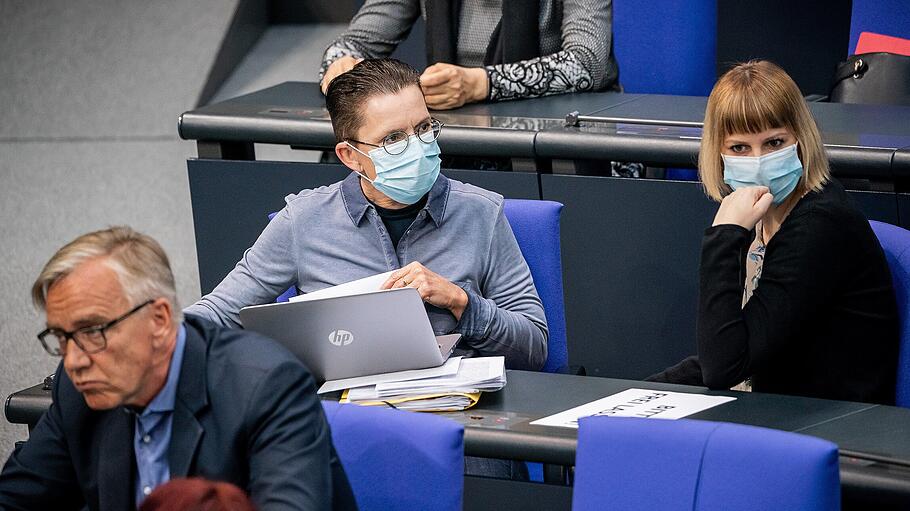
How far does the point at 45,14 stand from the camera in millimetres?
6770

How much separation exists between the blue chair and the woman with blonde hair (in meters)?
0.58

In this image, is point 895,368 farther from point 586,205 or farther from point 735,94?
point 586,205

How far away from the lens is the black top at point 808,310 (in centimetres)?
223

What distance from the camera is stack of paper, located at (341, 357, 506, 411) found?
212 cm

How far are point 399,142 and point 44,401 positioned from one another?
2.62 ft

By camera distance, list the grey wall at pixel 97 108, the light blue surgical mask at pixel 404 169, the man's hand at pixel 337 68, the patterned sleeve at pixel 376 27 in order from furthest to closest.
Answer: the grey wall at pixel 97 108
the patterned sleeve at pixel 376 27
the man's hand at pixel 337 68
the light blue surgical mask at pixel 404 169

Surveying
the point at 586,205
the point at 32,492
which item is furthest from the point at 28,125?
the point at 32,492

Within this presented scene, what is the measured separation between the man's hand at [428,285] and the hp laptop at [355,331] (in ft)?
0.42

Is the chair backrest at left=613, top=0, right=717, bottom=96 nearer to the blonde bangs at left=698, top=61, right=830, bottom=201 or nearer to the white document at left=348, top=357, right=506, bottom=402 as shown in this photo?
the blonde bangs at left=698, top=61, right=830, bottom=201

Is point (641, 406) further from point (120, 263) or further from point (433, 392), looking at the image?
point (120, 263)

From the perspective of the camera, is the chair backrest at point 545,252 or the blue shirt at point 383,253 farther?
the chair backrest at point 545,252

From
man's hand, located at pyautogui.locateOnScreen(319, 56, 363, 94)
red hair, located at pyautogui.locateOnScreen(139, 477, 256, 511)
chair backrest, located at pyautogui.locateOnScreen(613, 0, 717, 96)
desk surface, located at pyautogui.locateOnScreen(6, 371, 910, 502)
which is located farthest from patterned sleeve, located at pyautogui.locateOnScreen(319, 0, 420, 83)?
red hair, located at pyautogui.locateOnScreen(139, 477, 256, 511)

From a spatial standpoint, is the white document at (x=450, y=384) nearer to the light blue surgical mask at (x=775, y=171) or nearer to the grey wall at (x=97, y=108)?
the light blue surgical mask at (x=775, y=171)

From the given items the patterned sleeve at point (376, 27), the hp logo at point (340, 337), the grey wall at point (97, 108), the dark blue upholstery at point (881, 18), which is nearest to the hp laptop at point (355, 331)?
the hp logo at point (340, 337)
